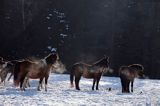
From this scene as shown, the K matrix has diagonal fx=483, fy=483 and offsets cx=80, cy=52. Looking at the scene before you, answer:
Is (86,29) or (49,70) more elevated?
(86,29)

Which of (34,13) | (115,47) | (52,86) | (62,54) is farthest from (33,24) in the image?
(52,86)

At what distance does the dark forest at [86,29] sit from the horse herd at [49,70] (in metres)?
29.6

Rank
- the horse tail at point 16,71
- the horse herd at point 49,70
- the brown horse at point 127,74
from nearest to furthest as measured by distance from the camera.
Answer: the horse tail at point 16,71, the horse herd at point 49,70, the brown horse at point 127,74

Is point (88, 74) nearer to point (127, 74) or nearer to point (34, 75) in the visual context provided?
point (127, 74)

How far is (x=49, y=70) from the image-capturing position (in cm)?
1992

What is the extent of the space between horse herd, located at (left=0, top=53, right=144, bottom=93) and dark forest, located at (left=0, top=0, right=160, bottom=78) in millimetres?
29569

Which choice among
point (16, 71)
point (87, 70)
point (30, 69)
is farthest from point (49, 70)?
point (87, 70)

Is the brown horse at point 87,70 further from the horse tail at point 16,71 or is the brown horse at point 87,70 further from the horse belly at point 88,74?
the horse tail at point 16,71

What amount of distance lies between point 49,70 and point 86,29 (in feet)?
131

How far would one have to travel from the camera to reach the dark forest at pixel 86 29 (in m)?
54.2

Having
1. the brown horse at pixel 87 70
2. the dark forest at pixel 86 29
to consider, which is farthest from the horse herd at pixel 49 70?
the dark forest at pixel 86 29

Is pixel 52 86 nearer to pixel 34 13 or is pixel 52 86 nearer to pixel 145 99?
pixel 145 99

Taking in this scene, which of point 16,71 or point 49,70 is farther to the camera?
point 49,70

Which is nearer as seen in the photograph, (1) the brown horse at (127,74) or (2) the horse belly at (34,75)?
(2) the horse belly at (34,75)
